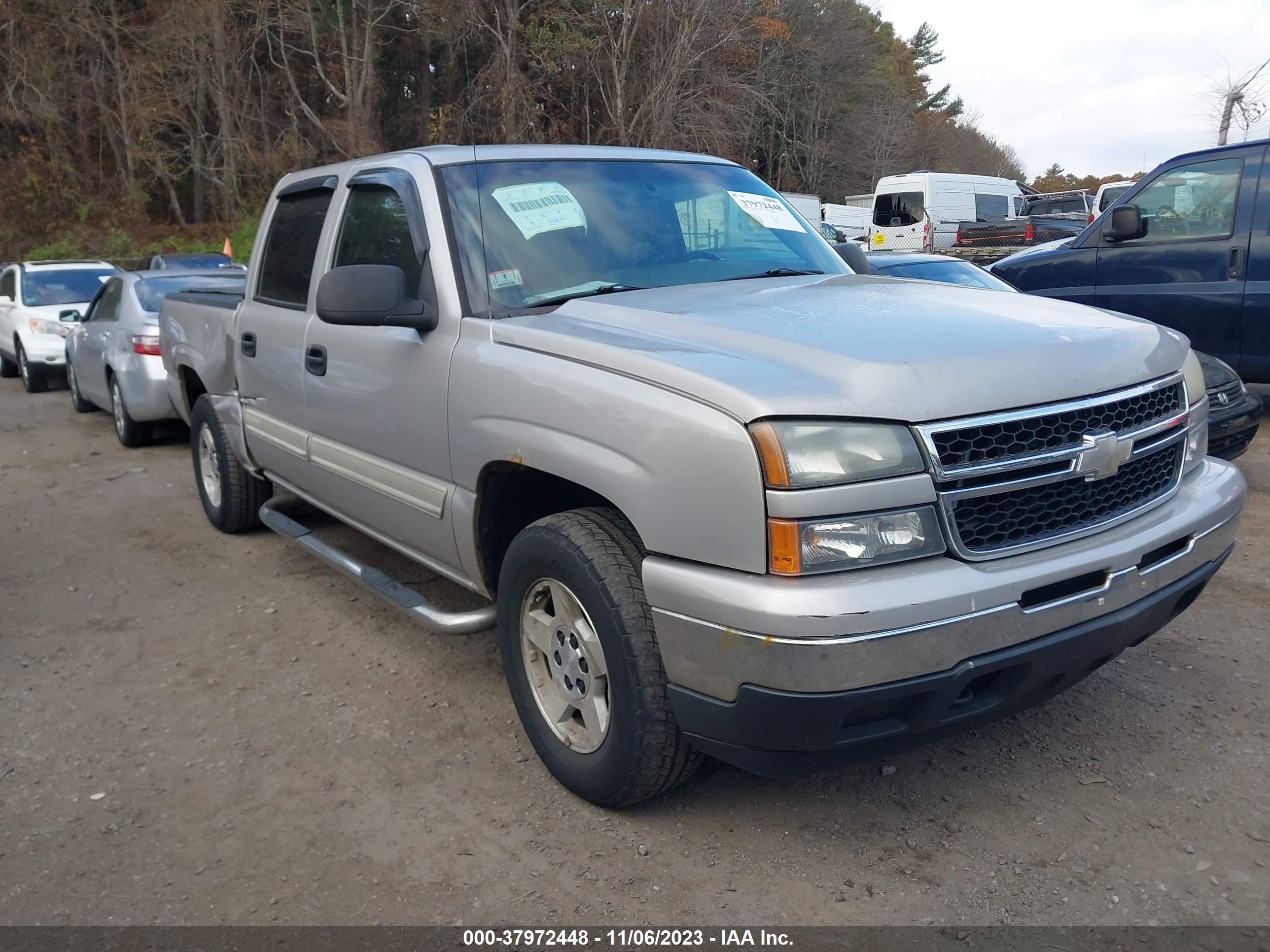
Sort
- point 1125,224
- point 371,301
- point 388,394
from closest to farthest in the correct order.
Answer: point 371,301 → point 388,394 → point 1125,224

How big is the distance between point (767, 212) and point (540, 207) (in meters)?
1.03

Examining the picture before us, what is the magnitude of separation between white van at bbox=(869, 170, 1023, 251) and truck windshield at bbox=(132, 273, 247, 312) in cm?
1613

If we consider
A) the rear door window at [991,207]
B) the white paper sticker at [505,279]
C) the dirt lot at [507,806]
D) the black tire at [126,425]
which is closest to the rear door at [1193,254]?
the dirt lot at [507,806]

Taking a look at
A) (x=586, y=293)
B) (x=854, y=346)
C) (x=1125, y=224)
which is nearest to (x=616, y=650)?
(x=854, y=346)

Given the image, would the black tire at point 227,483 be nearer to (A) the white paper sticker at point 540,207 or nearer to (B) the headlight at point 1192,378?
(A) the white paper sticker at point 540,207

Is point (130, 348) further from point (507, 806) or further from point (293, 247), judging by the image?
point (507, 806)

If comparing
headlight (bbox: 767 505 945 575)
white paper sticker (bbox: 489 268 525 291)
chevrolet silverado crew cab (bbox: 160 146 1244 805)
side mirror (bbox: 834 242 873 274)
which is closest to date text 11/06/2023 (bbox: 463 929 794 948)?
chevrolet silverado crew cab (bbox: 160 146 1244 805)

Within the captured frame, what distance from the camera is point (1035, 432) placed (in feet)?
8.50

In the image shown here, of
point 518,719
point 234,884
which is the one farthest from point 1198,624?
point 234,884

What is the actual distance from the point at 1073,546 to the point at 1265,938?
0.98m

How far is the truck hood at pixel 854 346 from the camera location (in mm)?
2473

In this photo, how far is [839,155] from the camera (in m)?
43.0

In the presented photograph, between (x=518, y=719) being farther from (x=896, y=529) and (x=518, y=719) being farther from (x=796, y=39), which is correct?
(x=796, y=39)

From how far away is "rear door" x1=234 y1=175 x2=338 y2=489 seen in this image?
4.51 meters
